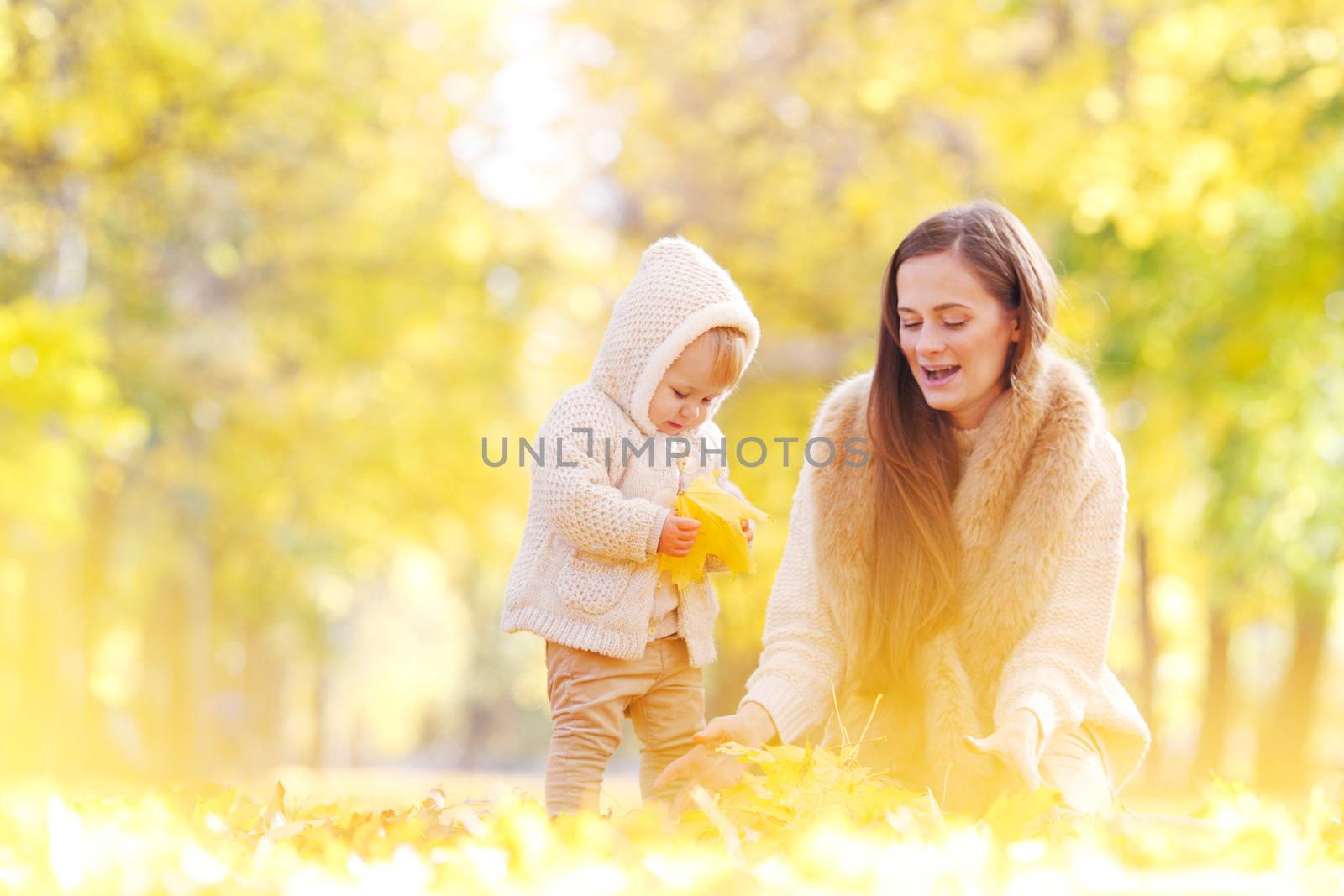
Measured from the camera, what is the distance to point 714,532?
309 cm

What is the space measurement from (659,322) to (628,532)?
0.50m

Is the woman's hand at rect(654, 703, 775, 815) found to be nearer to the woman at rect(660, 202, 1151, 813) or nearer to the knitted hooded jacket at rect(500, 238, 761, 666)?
the woman at rect(660, 202, 1151, 813)

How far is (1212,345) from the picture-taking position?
10.7 meters

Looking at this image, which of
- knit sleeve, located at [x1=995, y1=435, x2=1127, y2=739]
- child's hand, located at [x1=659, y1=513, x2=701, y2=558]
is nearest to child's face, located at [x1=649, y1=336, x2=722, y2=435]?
child's hand, located at [x1=659, y1=513, x2=701, y2=558]

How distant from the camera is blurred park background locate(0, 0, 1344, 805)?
8.94m

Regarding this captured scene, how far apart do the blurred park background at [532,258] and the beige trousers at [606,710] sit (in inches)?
167

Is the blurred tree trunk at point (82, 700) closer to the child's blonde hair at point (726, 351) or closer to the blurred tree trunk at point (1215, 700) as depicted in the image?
the blurred tree trunk at point (1215, 700)

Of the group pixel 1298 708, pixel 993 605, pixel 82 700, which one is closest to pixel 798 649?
pixel 993 605

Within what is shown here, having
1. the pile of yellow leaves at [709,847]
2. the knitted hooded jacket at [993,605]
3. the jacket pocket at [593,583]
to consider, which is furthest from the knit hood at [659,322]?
the pile of yellow leaves at [709,847]

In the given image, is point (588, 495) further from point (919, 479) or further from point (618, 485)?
point (919, 479)

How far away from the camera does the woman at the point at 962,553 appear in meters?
2.91

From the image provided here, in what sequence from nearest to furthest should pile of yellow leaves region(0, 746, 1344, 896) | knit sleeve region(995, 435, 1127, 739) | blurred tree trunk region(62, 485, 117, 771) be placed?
pile of yellow leaves region(0, 746, 1344, 896), knit sleeve region(995, 435, 1127, 739), blurred tree trunk region(62, 485, 117, 771)

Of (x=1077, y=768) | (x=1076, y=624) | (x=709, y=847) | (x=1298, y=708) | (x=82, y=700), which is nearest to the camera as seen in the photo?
(x=709, y=847)

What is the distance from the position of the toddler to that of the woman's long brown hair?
13.4 inches
